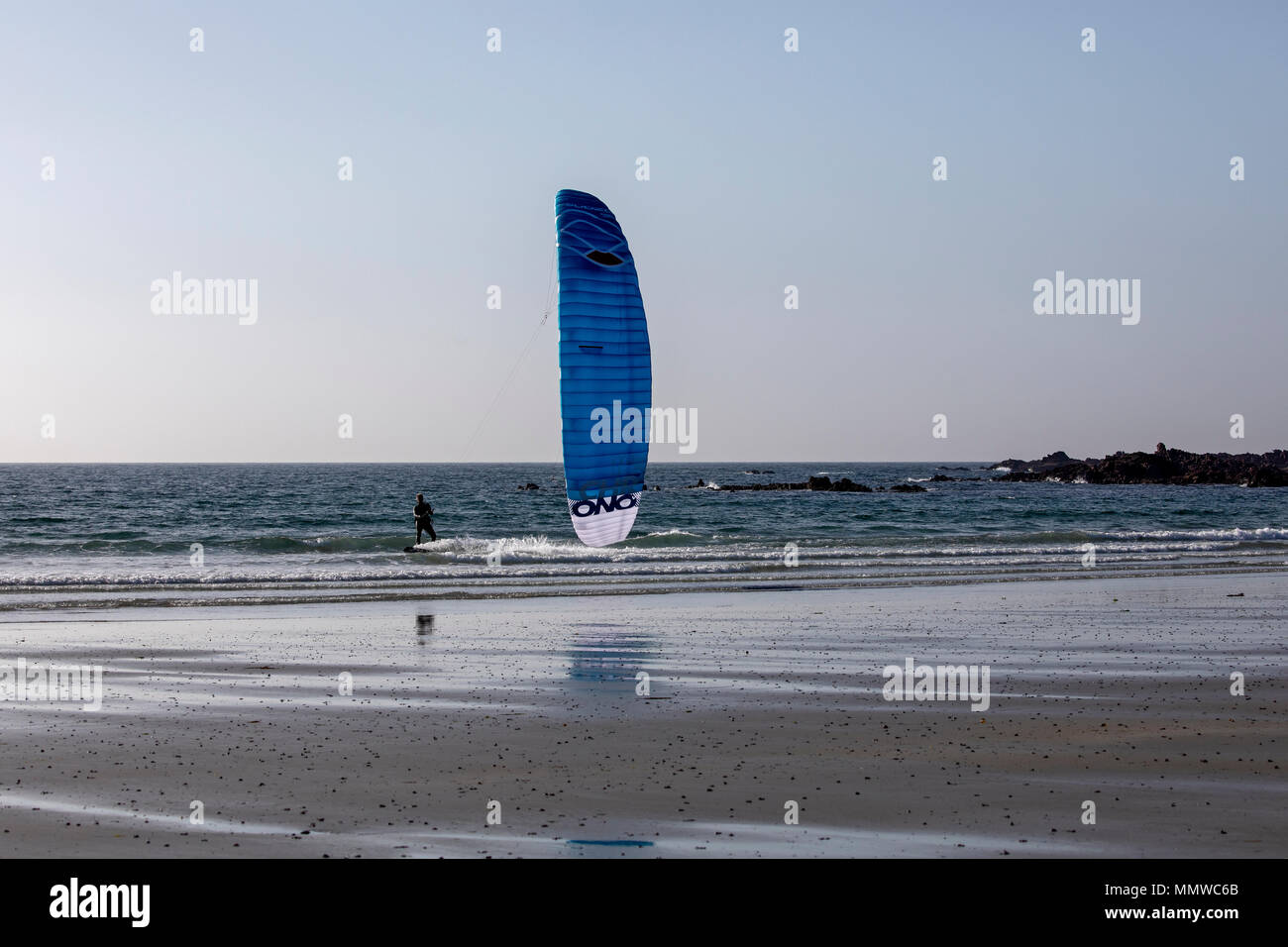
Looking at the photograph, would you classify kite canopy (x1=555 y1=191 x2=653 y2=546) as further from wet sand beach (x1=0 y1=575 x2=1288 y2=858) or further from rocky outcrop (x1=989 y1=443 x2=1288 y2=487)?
rocky outcrop (x1=989 y1=443 x2=1288 y2=487)

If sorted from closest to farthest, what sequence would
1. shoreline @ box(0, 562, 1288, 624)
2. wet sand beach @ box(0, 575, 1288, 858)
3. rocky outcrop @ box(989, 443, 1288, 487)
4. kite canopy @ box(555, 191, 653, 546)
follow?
wet sand beach @ box(0, 575, 1288, 858), kite canopy @ box(555, 191, 653, 546), shoreline @ box(0, 562, 1288, 624), rocky outcrop @ box(989, 443, 1288, 487)

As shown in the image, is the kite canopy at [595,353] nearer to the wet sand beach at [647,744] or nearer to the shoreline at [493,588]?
the wet sand beach at [647,744]

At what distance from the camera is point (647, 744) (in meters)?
8.54

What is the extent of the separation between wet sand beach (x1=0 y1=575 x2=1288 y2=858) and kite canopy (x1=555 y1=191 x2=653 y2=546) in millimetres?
2080

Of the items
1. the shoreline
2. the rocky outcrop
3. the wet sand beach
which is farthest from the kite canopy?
the rocky outcrop

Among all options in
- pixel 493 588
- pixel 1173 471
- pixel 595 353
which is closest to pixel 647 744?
pixel 595 353

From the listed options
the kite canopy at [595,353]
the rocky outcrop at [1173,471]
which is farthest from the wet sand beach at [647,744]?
the rocky outcrop at [1173,471]

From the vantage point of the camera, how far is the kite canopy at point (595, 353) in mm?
10234

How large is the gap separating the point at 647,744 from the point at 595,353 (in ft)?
11.8

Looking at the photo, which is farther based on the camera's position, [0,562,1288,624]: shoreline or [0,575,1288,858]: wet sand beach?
[0,562,1288,624]: shoreline

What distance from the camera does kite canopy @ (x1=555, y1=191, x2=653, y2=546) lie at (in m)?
10.2

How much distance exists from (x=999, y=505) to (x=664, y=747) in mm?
52918
